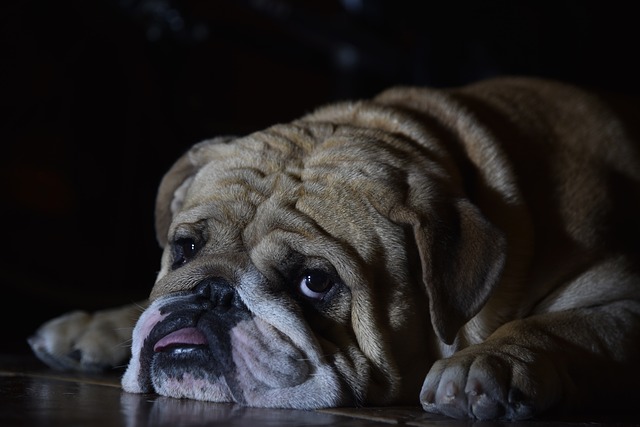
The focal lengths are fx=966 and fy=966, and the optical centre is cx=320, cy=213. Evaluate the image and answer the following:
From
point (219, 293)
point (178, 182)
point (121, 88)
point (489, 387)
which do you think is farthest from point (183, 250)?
point (121, 88)

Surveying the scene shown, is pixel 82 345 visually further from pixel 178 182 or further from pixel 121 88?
pixel 121 88

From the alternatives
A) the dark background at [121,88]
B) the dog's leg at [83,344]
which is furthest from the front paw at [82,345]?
the dark background at [121,88]

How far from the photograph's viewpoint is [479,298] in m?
1.63

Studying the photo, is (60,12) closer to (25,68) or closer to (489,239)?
(25,68)

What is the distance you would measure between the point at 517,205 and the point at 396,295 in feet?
1.15

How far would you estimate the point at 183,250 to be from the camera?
70.2 inches

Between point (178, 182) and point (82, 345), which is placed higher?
point (178, 182)

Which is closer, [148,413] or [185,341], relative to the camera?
[148,413]

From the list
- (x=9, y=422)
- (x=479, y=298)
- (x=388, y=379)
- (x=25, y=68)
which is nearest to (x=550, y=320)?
(x=479, y=298)

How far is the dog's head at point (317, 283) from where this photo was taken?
1.56 metres

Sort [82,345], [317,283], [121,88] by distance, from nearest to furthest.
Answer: [317,283] < [82,345] < [121,88]

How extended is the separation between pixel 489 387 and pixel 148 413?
503mm

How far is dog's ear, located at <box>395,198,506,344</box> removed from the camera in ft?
5.32

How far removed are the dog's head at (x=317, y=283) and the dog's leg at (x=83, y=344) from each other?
316mm
